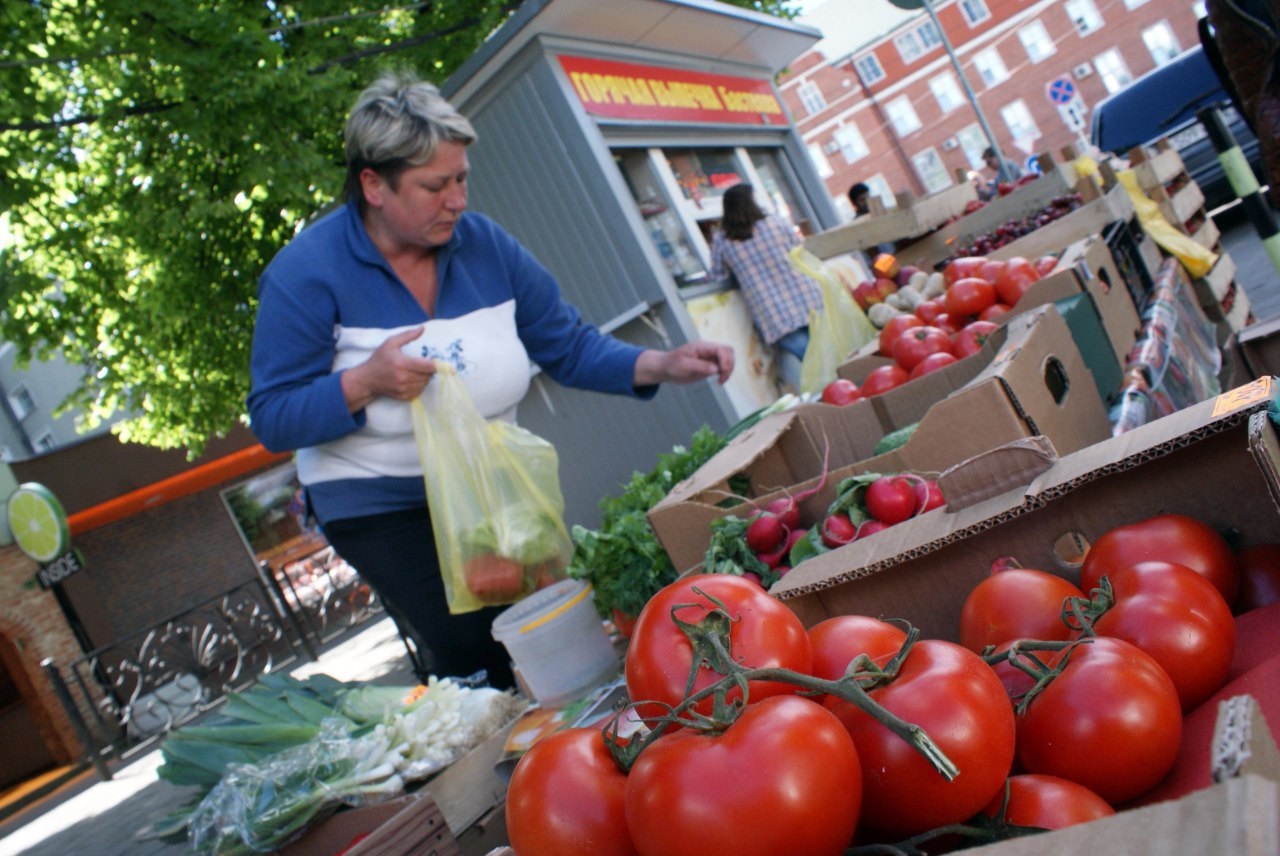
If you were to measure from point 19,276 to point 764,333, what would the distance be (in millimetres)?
5923

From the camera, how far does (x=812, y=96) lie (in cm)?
4909

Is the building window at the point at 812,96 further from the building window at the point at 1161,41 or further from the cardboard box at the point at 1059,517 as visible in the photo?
the cardboard box at the point at 1059,517

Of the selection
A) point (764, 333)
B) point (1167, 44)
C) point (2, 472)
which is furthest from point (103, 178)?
point (1167, 44)

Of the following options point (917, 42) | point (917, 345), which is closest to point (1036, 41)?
point (917, 42)

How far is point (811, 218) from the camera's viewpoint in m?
11.5

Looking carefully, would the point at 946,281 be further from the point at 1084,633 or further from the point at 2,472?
the point at 2,472

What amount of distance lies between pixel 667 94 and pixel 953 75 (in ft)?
135

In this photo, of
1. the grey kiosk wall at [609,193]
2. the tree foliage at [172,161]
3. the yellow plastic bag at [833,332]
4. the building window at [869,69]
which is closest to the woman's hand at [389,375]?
the yellow plastic bag at [833,332]

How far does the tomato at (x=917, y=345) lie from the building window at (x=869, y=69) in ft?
156

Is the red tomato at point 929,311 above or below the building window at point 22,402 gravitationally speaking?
below

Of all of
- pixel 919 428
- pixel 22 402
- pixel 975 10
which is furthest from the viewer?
pixel 975 10

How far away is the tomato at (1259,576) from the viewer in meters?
1.42

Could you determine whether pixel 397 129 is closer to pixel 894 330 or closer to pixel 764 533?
pixel 764 533

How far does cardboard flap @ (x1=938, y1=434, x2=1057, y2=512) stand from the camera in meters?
1.57
